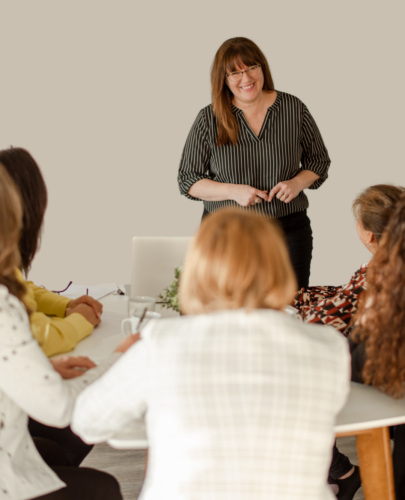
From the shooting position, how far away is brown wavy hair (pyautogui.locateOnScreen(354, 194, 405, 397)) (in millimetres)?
1318

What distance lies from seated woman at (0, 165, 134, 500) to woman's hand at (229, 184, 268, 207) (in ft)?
4.42

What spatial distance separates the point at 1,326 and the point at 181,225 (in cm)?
310

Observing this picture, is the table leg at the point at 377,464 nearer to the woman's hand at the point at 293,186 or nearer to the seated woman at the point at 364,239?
the seated woman at the point at 364,239

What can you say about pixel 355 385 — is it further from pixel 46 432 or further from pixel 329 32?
pixel 329 32

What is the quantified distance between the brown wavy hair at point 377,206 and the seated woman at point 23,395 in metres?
1.01

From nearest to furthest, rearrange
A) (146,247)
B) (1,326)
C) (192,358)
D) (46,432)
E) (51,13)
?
(192,358) < (1,326) < (46,432) < (146,247) < (51,13)

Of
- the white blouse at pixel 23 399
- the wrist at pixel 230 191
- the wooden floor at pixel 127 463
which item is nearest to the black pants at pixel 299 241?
the wrist at pixel 230 191

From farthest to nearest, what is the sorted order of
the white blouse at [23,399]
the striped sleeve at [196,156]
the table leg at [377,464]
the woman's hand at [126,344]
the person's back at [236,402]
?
the striped sleeve at [196,156] < the table leg at [377,464] < the woman's hand at [126,344] < the white blouse at [23,399] < the person's back at [236,402]

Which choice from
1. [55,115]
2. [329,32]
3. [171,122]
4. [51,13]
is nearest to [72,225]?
[55,115]

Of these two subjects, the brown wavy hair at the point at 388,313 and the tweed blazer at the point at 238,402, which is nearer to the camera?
→ the tweed blazer at the point at 238,402

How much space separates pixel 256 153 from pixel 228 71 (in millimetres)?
427

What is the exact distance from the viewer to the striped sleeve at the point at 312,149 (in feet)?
8.98

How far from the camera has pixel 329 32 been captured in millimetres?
4082

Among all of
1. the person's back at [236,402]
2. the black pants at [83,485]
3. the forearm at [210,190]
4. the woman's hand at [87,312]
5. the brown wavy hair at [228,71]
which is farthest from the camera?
the forearm at [210,190]
